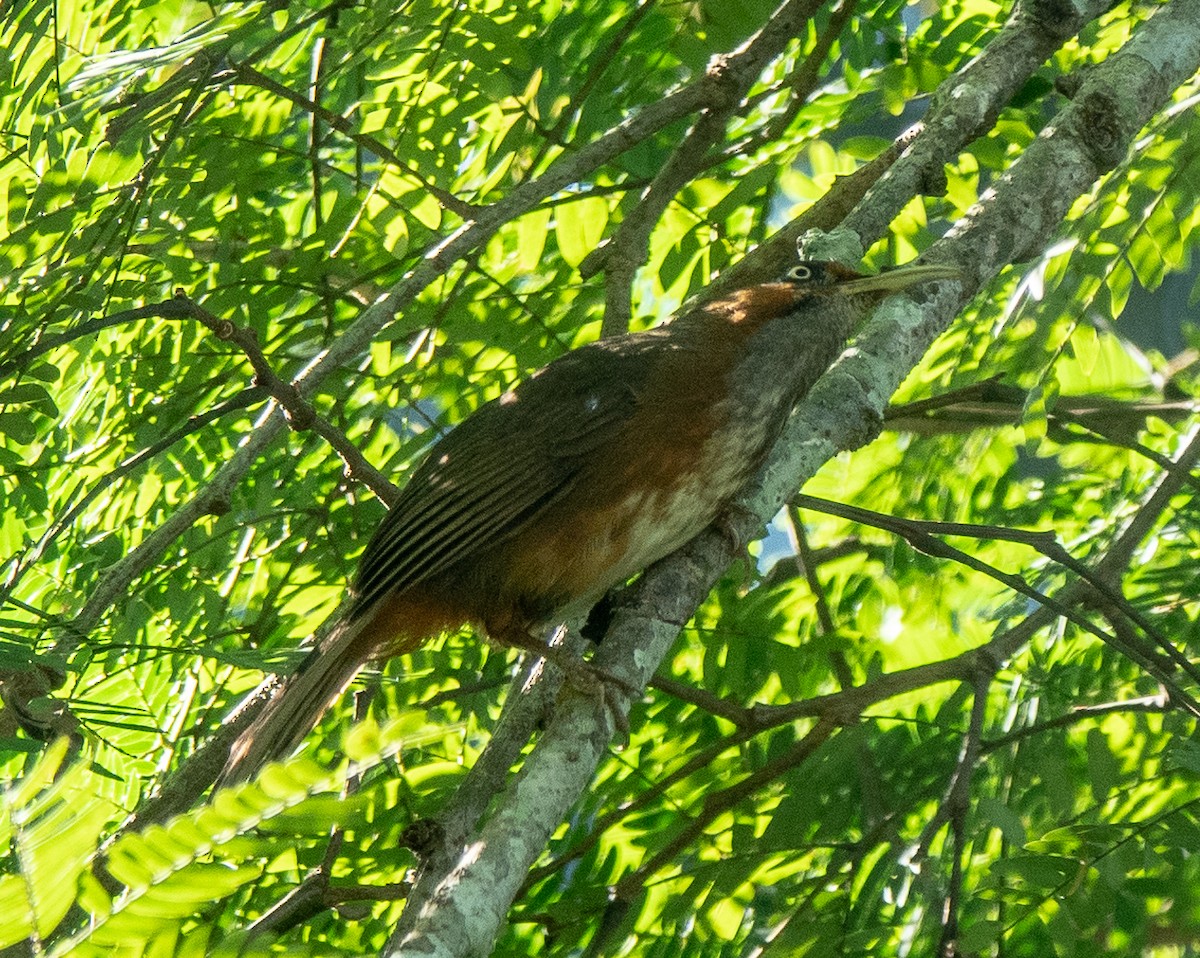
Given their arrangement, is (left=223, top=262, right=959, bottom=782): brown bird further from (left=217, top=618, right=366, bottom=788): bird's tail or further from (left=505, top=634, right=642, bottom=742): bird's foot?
(left=505, top=634, right=642, bottom=742): bird's foot

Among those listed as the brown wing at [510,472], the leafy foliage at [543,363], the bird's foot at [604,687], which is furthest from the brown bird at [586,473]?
the bird's foot at [604,687]

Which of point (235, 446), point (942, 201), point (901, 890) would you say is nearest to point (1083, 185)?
point (942, 201)

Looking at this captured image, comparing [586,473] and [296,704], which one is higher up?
[586,473]

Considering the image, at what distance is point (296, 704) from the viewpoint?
3.43m

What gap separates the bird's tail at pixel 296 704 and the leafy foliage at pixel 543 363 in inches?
7.7

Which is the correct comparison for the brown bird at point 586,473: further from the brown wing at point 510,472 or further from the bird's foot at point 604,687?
the bird's foot at point 604,687

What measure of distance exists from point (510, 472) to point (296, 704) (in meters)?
0.85

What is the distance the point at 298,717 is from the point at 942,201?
303 centimetres

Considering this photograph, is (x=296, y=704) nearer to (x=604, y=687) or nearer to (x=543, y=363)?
(x=604, y=687)

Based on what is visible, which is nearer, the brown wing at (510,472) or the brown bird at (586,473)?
the brown bird at (586,473)

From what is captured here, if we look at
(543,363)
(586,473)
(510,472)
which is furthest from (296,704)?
(543,363)

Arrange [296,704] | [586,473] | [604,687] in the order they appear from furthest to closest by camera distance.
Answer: [586,473] < [296,704] < [604,687]

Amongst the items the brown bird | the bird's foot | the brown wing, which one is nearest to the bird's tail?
the brown bird

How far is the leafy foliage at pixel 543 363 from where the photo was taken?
3420mm
